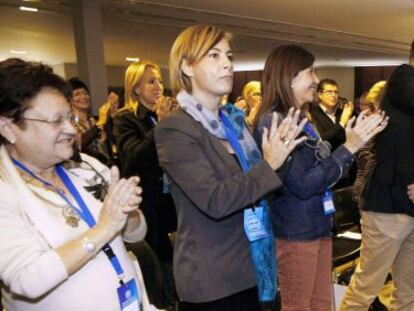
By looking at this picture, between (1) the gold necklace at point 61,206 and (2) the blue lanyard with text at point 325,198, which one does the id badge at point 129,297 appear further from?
(2) the blue lanyard with text at point 325,198

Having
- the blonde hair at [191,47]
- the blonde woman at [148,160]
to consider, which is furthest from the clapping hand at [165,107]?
the blonde hair at [191,47]

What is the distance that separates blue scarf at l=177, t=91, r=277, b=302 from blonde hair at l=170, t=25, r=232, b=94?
6cm

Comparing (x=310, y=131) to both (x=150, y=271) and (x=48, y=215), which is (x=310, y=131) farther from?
(x=48, y=215)

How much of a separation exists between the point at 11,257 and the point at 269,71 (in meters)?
1.20

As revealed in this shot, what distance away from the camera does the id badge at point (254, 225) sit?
1.19 meters

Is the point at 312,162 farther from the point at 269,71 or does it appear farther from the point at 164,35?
the point at 164,35

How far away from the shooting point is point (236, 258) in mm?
1179

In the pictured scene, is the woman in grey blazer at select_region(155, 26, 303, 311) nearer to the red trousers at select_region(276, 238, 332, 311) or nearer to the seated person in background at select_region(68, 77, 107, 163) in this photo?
the red trousers at select_region(276, 238, 332, 311)

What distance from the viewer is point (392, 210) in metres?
→ 1.87

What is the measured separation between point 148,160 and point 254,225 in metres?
0.95

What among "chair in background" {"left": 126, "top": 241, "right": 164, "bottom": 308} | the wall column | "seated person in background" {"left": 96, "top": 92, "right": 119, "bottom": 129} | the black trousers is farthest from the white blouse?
the wall column

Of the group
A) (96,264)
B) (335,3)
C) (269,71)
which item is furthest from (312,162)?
(335,3)

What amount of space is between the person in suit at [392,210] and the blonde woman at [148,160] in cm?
99

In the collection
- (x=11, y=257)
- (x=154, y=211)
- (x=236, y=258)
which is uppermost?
(x=11, y=257)
